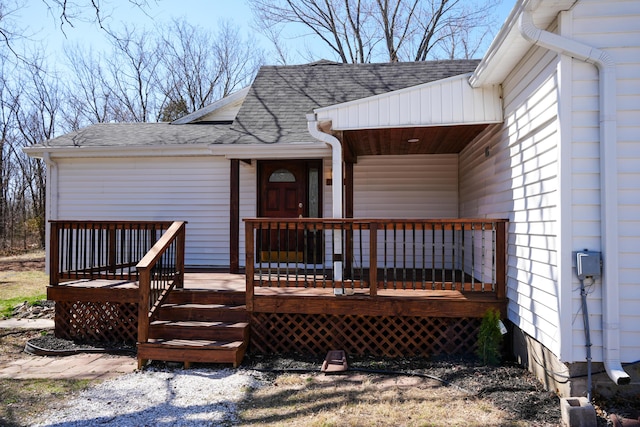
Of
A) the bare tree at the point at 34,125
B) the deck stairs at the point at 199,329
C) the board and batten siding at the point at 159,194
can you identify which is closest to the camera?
the deck stairs at the point at 199,329

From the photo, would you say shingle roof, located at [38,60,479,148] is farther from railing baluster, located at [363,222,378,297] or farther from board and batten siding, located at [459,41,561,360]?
board and batten siding, located at [459,41,561,360]

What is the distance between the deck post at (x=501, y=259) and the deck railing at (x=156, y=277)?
3581mm

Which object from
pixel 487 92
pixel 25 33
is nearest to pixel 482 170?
pixel 487 92

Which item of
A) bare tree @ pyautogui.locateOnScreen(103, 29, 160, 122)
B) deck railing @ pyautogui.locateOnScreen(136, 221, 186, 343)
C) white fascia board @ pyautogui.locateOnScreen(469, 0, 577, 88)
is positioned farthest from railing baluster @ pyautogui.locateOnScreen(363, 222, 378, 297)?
bare tree @ pyautogui.locateOnScreen(103, 29, 160, 122)

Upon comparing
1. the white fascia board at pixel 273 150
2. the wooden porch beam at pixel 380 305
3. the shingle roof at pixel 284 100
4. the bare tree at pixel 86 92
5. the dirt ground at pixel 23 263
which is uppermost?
the bare tree at pixel 86 92

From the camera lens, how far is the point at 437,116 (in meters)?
4.70

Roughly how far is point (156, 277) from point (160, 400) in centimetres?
176

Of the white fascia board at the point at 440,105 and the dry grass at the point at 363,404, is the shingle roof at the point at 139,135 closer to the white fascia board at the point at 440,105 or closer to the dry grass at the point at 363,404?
the white fascia board at the point at 440,105

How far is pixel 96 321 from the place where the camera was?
18.2ft

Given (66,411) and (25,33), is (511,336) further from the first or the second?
(25,33)

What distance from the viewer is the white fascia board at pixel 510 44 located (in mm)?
3077

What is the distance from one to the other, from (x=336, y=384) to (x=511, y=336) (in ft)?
6.36

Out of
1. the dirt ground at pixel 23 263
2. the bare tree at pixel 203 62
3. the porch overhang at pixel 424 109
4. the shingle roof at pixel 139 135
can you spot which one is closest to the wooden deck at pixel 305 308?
the porch overhang at pixel 424 109

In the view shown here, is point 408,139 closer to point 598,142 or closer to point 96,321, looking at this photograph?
point 598,142
